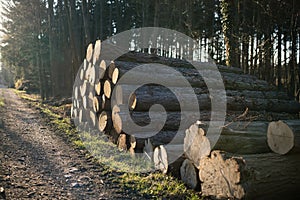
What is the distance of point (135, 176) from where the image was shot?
4.84 meters

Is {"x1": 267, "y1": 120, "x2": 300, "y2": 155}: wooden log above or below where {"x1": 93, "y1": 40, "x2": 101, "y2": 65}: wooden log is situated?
below

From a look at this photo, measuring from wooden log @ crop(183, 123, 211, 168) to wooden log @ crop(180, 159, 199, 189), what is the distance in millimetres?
92

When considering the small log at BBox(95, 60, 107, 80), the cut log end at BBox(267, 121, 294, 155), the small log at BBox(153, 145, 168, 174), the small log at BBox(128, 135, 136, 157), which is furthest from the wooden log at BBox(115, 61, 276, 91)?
the cut log end at BBox(267, 121, 294, 155)

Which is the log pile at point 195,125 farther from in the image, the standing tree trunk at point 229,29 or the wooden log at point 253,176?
the standing tree trunk at point 229,29

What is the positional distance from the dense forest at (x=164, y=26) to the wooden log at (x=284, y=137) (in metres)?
10.1

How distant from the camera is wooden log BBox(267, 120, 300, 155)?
3.50 meters

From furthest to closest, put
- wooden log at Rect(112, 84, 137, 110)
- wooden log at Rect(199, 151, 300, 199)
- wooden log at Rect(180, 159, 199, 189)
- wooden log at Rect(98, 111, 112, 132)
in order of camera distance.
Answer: wooden log at Rect(98, 111, 112, 132) → wooden log at Rect(112, 84, 137, 110) → wooden log at Rect(180, 159, 199, 189) → wooden log at Rect(199, 151, 300, 199)

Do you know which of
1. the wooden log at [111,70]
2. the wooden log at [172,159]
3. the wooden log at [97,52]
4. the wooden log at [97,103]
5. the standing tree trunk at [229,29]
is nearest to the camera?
the wooden log at [172,159]

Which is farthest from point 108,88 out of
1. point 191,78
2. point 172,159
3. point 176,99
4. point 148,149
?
point 172,159

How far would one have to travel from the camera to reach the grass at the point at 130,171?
163 inches

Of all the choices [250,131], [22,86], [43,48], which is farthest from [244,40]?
[22,86]

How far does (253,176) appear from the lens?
3.33 metres

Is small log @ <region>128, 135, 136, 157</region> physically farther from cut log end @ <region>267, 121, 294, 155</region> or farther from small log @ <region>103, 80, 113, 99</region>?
cut log end @ <region>267, 121, 294, 155</region>

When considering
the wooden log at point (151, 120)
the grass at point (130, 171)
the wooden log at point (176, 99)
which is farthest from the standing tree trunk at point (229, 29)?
Answer: the grass at point (130, 171)
